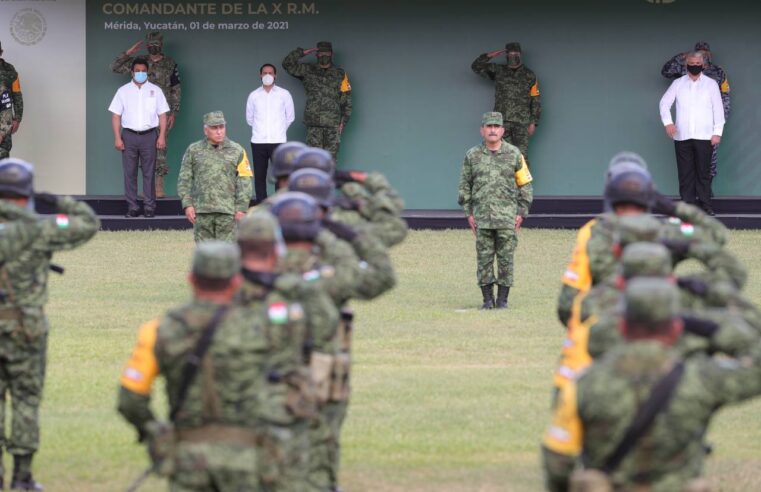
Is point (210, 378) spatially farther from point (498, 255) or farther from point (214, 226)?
point (214, 226)

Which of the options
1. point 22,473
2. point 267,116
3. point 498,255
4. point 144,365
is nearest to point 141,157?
point 267,116

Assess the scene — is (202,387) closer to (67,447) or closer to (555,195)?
(67,447)

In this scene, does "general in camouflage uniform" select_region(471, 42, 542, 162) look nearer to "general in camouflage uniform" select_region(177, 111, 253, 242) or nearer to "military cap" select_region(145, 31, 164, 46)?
"military cap" select_region(145, 31, 164, 46)

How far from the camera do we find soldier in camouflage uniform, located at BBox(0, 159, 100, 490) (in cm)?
994

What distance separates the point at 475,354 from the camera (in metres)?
15.7

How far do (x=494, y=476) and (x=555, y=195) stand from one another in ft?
54.0

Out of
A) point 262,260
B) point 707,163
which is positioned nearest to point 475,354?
point 262,260

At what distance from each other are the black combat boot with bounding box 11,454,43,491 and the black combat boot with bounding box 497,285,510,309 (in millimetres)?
8832

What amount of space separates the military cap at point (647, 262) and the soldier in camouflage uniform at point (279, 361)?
146cm

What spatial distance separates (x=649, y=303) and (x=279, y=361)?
1960mm

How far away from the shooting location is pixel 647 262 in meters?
7.32

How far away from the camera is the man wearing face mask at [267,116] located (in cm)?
2550

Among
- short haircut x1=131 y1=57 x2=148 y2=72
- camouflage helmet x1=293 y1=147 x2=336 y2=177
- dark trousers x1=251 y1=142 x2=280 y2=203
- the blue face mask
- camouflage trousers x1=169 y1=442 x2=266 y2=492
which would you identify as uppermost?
short haircut x1=131 y1=57 x2=148 y2=72

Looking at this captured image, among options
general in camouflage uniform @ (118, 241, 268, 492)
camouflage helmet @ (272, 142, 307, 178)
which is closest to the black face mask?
camouflage helmet @ (272, 142, 307, 178)
